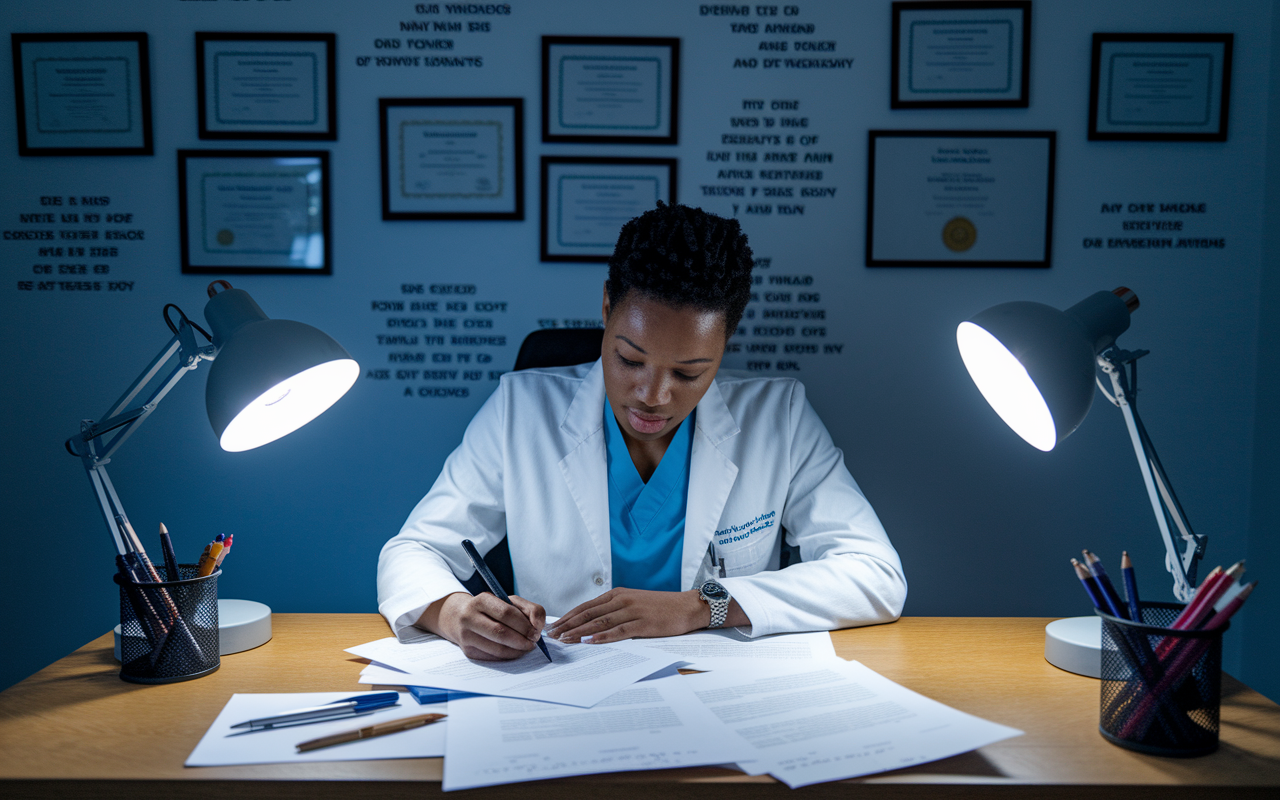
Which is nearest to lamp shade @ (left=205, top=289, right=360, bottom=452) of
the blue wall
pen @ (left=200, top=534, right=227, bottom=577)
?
pen @ (left=200, top=534, right=227, bottom=577)

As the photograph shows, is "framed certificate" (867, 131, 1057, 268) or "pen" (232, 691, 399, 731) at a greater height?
"framed certificate" (867, 131, 1057, 268)

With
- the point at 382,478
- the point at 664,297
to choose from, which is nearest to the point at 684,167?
the point at 664,297

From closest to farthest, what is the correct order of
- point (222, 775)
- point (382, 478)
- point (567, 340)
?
point (222, 775)
point (567, 340)
point (382, 478)

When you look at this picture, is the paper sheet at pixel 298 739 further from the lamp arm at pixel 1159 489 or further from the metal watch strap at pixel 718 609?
the lamp arm at pixel 1159 489

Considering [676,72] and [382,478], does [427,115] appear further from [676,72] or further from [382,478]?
[382,478]

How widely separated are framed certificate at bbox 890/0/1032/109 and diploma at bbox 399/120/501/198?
93 centimetres

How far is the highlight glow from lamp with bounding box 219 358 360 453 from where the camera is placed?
1075mm

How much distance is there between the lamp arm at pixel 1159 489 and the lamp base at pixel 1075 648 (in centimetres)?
12

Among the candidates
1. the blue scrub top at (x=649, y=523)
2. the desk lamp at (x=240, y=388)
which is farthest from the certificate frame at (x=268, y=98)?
the blue scrub top at (x=649, y=523)

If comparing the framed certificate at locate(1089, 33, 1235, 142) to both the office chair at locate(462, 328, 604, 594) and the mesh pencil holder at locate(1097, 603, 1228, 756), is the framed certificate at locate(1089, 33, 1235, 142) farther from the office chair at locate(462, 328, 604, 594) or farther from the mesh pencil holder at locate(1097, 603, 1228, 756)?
the mesh pencil holder at locate(1097, 603, 1228, 756)

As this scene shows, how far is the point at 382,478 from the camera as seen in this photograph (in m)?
1.89

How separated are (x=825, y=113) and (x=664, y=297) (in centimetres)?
83

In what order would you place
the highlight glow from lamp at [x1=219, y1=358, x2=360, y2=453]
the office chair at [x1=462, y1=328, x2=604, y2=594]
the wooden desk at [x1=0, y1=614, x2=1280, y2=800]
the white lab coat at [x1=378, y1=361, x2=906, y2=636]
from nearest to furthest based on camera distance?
the wooden desk at [x1=0, y1=614, x2=1280, y2=800] → the highlight glow from lamp at [x1=219, y1=358, x2=360, y2=453] → the white lab coat at [x1=378, y1=361, x2=906, y2=636] → the office chair at [x1=462, y1=328, x2=604, y2=594]

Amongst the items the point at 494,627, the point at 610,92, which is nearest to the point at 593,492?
the point at 494,627
